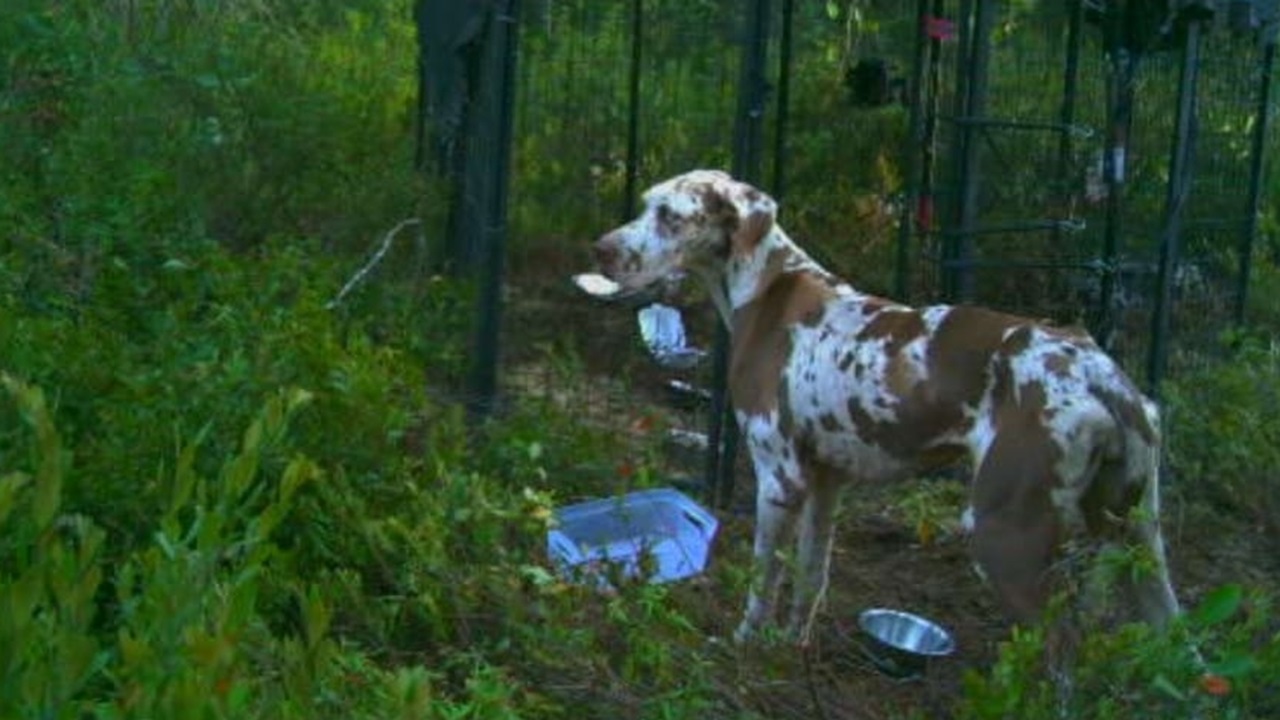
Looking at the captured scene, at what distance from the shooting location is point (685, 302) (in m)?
10.3

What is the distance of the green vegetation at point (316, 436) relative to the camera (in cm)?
296

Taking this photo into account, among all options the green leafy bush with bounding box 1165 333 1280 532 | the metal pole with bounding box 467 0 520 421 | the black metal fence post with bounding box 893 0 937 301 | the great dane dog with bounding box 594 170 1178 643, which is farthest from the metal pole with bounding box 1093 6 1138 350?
the great dane dog with bounding box 594 170 1178 643

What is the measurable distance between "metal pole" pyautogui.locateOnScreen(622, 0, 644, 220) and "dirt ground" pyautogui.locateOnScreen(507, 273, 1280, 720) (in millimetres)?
801

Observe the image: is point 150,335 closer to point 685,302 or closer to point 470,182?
point 470,182

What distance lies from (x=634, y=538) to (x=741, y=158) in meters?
2.44

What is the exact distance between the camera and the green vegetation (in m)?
2.96

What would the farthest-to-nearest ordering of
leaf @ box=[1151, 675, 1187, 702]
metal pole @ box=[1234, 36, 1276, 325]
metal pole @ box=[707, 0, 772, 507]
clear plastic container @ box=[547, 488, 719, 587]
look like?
metal pole @ box=[1234, 36, 1276, 325] → metal pole @ box=[707, 0, 772, 507] → clear plastic container @ box=[547, 488, 719, 587] → leaf @ box=[1151, 675, 1187, 702]

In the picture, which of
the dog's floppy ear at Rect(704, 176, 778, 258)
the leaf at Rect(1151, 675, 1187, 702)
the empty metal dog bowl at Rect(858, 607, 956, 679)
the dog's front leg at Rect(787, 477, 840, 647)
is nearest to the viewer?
the leaf at Rect(1151, 675, 1187, 702)

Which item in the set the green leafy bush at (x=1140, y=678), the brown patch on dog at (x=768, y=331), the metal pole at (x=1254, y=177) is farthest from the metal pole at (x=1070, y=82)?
the green leafy bush at (x=1140, y=678)

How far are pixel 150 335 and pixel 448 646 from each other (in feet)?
5.19

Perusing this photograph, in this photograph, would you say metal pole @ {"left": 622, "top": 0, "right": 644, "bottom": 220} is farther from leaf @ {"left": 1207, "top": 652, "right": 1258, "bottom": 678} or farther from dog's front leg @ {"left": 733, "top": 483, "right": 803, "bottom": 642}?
leaf @ {"left": 1207, "top": 652, "right": 1258, "bottom": 678}

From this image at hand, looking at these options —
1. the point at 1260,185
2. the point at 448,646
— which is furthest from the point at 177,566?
the point at 1260,185

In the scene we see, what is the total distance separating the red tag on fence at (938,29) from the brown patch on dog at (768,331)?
2901 mm

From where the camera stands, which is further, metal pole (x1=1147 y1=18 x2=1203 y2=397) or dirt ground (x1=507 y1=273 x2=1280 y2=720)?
metal pole (x1=1147 y1=18 x2=1203 y2=397)
